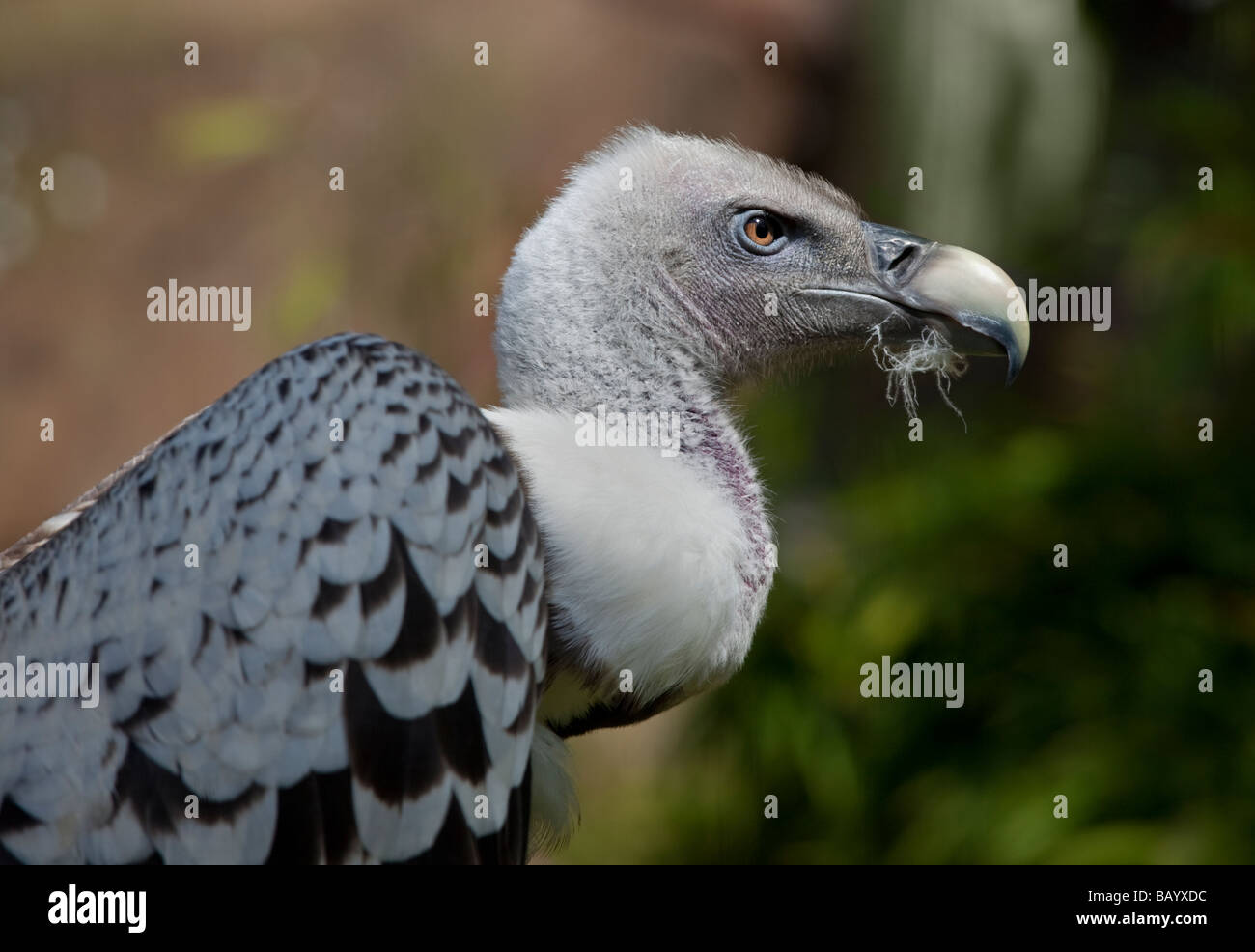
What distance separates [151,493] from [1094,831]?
3.18 m

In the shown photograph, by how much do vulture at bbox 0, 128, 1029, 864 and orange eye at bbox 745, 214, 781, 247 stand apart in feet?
0.48

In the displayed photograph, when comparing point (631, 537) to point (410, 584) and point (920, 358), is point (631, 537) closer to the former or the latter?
point (410, 584)

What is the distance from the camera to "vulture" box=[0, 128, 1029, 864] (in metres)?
1.72

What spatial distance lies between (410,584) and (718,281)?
0.87m

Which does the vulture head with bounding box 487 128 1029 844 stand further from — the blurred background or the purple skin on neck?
the blurred background

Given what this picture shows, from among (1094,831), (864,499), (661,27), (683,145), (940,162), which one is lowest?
(1094,831)

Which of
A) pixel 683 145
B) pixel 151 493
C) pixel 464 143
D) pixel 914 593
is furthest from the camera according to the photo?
pixel 464 143

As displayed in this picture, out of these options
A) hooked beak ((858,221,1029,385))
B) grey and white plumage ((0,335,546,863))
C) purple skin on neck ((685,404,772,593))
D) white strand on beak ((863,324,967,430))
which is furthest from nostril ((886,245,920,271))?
grey and white plumage ((0,335,546,863))

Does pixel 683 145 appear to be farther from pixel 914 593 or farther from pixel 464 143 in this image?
pixel 464 143

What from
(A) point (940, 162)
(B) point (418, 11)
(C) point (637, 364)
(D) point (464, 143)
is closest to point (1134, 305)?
(A) point (940, 162)

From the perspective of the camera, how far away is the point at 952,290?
229cm

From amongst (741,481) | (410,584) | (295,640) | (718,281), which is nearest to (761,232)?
(718,281)

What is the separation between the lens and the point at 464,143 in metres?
5.48

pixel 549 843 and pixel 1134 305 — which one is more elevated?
pixel 1134 305
